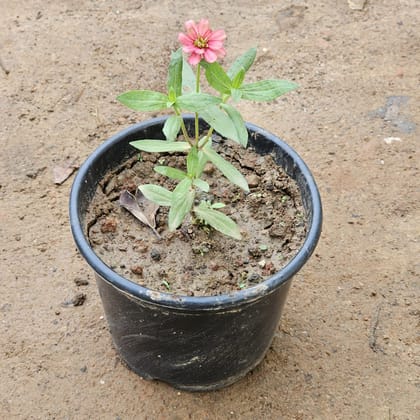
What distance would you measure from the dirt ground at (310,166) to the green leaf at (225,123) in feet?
2.71

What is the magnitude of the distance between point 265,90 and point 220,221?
0.36 m

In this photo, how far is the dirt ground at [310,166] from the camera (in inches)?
70.9

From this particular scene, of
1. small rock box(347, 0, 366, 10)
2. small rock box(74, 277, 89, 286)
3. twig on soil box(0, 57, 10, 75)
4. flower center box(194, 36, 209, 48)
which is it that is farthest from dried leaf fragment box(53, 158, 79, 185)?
small rock box(347, 0, 366, 10)

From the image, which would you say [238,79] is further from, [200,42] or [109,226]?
[109,226]

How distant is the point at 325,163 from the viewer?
2.45 m

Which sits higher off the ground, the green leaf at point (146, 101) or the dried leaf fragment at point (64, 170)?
the green leaf at point (146, 101)

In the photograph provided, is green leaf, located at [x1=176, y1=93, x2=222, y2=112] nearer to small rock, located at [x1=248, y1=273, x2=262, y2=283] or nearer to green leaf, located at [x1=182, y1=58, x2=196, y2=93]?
green leaf, located at [x1=182, y1=58, x2=196, y2=93]

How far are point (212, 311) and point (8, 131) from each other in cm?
151

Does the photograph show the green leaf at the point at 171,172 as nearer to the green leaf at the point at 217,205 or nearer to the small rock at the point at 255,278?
the green leaf at the point at 217,205

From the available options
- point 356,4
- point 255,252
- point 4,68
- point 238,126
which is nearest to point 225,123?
point 238,126

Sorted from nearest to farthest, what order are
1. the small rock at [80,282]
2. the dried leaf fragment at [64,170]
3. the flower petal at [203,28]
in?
the flower petal at [203,28]
the small rock at [80,282]
the dried leaf fragment at [64,170]

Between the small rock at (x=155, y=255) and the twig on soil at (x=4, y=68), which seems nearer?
the small rock at (x=155, y=255)

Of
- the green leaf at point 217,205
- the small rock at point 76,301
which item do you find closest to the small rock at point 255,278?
the green leaf at point 217,205

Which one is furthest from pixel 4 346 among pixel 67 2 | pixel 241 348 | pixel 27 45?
pixel 67 2
